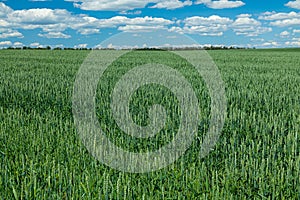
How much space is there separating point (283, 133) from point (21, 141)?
127 inches

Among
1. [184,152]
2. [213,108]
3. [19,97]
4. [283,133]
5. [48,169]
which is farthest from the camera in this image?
[19,97]

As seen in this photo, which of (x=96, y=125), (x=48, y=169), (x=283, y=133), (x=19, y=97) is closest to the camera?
(x=48, y=169)

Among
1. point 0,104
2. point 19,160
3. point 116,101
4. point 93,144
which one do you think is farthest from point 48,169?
point 0,104

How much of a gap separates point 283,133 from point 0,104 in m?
5.10

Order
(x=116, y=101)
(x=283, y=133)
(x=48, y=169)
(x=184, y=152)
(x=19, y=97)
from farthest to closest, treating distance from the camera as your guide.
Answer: (x=19, y=97), (x=116, y=101), (x=283, y=133), (x=184, y=152), (x=48, y=169)

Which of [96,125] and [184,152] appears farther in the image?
[96,125]

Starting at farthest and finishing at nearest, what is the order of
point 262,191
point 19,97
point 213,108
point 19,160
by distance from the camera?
point 19,97 < point 213,108 < point 19,160 < point 262,191

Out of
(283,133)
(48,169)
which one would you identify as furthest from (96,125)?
(283,133)

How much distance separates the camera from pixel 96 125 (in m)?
5.45

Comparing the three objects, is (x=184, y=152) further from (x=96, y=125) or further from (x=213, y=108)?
(x=213, y=108)

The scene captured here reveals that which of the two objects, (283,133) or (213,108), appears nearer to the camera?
(283,133)

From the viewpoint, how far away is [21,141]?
4535mm

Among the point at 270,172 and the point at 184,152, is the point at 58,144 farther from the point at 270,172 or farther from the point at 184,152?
the point at 270,172

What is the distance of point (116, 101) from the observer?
7035 mm
